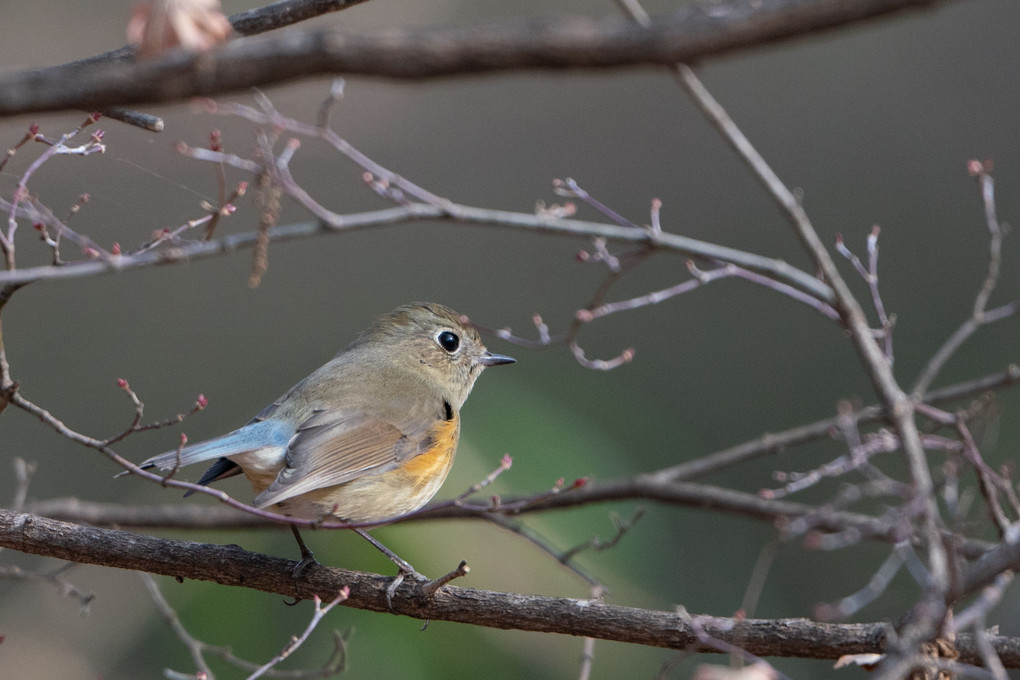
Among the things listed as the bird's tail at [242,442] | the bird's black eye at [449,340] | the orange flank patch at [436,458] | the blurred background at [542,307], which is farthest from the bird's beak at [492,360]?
the bird's tail at [242,442]

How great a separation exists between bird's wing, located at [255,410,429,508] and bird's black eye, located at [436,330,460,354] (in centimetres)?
51

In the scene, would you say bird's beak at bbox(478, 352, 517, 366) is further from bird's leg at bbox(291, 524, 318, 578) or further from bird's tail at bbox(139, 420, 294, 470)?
bird's leg at bbox(291, 524, 318, 578)

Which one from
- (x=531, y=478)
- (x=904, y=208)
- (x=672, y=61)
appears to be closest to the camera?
(x=672, y=61)

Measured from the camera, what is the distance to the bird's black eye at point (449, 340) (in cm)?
381

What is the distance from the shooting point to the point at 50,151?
228 cm

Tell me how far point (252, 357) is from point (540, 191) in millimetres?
2463

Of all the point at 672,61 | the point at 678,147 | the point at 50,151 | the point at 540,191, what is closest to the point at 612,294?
the point at 540,191

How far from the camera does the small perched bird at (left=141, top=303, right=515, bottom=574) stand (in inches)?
116

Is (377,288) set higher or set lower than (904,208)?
lower

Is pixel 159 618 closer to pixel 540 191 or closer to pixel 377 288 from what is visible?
pixel 377 288

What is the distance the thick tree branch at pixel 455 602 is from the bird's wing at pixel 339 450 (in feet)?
0.72

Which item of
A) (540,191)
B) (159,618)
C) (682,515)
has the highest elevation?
(540,191)

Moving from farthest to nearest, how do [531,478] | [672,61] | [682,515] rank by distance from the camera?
[682,515] → [531,478] → [672,61]

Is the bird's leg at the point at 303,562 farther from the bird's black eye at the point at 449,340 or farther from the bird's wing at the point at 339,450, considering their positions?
the bird's black eye at the point at 449,340
